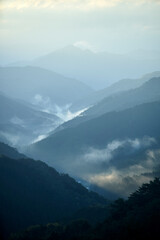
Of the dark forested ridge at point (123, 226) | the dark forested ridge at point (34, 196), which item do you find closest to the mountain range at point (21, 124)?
the dark forested ridge at point (34, 196)

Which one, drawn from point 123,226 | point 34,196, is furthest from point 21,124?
point 123,226

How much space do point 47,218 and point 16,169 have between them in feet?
44.6

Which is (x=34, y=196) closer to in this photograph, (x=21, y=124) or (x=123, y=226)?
A: (x=123, y=226)

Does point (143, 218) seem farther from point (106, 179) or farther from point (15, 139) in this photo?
point (15, 139)

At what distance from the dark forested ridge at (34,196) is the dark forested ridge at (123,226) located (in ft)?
33.5

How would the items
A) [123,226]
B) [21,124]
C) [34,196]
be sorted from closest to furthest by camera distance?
[123,226]
[34,196]
[21,124]

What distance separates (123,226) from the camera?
29.9 m

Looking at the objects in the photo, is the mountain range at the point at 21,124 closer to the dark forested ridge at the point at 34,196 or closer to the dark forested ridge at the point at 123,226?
the dark forested ridge at the point at 34,196

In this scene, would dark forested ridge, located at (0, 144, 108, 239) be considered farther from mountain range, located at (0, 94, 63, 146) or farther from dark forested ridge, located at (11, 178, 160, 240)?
mountain range, located at (0, 94, 63, 146)

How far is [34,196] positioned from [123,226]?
1200 inches

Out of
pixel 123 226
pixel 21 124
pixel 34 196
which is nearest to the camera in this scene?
pixel 123 226

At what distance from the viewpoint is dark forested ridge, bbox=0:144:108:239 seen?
172 ft

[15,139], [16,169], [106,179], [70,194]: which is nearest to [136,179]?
[106,179]

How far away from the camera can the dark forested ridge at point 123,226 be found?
27.8 metres
